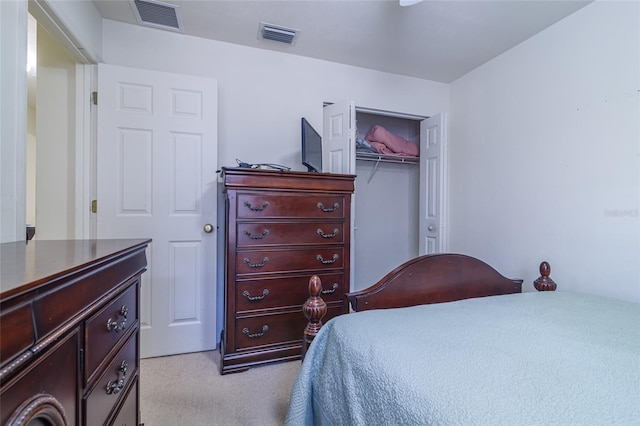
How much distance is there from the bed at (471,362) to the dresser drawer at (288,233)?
2.52ft

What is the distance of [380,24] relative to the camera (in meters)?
2.20

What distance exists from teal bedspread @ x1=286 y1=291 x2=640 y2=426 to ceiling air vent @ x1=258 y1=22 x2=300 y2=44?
2176 millimetres

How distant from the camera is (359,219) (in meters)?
3.42

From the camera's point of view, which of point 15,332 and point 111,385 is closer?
point 15,332

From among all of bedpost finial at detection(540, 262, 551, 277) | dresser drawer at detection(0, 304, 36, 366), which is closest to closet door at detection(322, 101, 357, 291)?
bedpost finial at detection(540, 262, 551, 277)

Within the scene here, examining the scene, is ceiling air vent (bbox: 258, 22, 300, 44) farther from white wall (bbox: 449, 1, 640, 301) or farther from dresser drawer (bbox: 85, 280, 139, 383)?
dresser drawer (bbox: 85, 280, 139, 383)

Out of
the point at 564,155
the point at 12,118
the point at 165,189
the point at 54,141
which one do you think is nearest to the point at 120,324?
the point at 12,118

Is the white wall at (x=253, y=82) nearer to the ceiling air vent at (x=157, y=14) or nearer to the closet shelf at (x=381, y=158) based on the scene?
the ceiling air vent at (x=157, y=14)

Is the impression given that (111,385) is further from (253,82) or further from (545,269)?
Answer: (253,82)

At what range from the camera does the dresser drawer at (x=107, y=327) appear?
2.42 ft

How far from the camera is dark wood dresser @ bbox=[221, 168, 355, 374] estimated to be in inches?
75.2

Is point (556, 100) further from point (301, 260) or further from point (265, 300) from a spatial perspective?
point (265, 300)

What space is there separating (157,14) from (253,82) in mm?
790

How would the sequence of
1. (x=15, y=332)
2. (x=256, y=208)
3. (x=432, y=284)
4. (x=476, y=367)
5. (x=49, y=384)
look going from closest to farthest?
(x=15, y=332)
(x=49, y=384)
(x=476, y=367)
(x=432, y=284)
(x=256, y=208)
